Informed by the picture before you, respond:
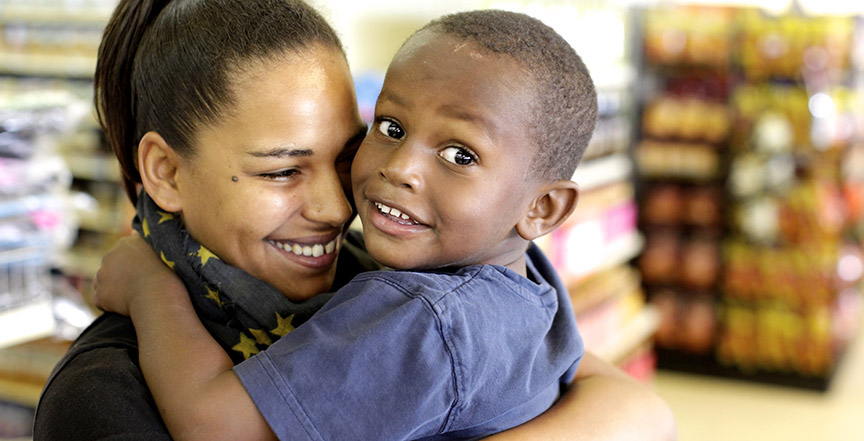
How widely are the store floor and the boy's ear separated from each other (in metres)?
3.89

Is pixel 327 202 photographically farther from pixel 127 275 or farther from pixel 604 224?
pixel 604 224

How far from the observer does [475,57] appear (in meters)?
1.26

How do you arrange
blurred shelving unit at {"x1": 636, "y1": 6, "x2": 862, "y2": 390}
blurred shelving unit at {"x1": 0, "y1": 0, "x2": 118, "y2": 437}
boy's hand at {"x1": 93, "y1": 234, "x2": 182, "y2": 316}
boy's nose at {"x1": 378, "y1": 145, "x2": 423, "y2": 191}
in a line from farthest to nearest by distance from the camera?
blurred shelving unit at {"x1": 636, "y1": 6, "x2": 862, "y2": 390} < blurred shelving unit at {"x1": 0, "y1": 0, "x2": 118, "y2": 437} < boy's hand at {"x1": 93, "y1": 234, "x2": 182, "y2": 316} < boy's nose at {"x1": 378, "y1": 145, "x2": 423, "y2": 191}

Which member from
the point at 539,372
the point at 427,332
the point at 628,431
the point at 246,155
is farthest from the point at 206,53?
the point at 628,431

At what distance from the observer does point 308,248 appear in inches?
53.8

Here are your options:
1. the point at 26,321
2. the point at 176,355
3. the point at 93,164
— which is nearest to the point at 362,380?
the point at 176,355

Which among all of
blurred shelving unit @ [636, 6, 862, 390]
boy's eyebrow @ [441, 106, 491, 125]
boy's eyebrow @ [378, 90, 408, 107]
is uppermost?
boy's eyebrow @ [441, 106, 491, 125]

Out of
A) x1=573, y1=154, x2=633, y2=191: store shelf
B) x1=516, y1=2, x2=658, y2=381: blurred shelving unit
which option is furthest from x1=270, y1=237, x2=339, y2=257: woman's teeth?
x1=573, y1=154, x2=633, y2=191: store shelf

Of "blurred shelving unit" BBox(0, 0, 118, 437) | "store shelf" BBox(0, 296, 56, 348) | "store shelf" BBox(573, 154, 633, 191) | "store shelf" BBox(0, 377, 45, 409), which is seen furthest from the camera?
"store shelf" BBox(573, 154, 633, 191)

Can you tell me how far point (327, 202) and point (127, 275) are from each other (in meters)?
0.34

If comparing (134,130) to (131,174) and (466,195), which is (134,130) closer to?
(131,174)

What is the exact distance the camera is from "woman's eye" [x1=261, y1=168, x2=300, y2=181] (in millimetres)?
1304

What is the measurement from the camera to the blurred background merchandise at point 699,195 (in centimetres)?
425

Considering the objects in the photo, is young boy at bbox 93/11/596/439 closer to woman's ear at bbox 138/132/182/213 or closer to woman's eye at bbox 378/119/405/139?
woman's eye at bbox 378/119/405/139
